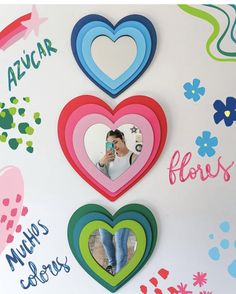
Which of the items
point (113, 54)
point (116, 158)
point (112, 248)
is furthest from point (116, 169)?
point (113, 54)

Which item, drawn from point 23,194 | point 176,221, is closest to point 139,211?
point 176,221

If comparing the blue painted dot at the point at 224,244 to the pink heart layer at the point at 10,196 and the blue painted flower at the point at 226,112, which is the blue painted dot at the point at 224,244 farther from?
the pink heart layer at the point at 10,196

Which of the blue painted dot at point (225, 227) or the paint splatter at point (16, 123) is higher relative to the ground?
the blue painted dot at point (225, 227)

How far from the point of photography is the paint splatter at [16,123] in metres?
1.22

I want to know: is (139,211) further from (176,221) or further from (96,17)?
(96,17)

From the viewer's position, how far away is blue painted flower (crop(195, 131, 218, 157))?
3.98 feet

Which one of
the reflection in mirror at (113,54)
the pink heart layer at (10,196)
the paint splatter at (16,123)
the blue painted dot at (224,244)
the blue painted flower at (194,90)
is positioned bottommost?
the pink heart layer at (10,196)

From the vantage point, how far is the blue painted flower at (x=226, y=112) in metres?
1.20

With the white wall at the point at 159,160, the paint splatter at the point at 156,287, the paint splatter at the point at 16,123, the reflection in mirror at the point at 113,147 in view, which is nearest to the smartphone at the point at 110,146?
the reflection in mirror at the point at 113,147

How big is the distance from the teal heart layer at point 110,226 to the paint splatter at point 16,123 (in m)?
0.30

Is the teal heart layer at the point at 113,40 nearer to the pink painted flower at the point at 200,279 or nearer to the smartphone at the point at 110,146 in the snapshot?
the smartphone at the point at 110,146

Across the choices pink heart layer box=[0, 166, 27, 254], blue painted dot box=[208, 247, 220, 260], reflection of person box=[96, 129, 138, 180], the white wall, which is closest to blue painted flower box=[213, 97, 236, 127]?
the white wall

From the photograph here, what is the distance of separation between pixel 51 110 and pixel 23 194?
0.30 metres

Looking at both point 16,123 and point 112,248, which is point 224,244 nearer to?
point 112,248
